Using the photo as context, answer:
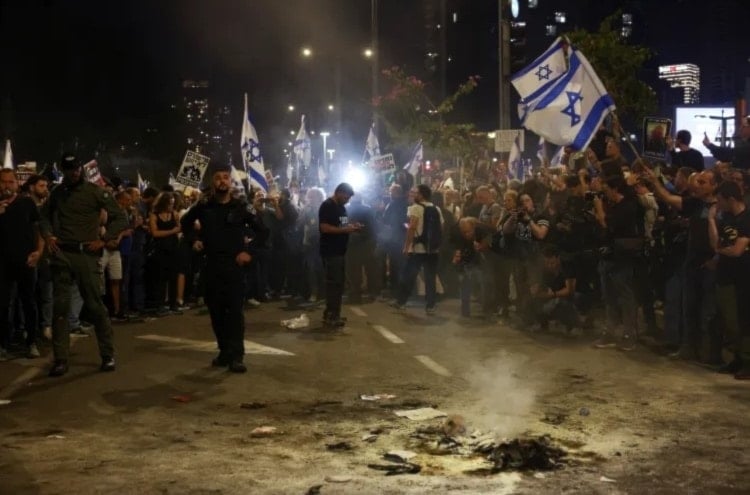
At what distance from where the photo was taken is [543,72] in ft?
50.5

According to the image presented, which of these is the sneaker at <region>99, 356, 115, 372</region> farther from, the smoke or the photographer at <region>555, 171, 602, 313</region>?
the photographer at <region>555, 171, 602, 313</region>

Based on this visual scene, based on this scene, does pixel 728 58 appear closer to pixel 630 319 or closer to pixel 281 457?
pixel 630 319

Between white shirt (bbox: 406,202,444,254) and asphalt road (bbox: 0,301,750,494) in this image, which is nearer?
asphalt road (bbox: 0,301,750,494)

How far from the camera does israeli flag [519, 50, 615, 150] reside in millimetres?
13836

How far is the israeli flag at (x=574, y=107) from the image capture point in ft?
45.4

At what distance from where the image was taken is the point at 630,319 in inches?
455

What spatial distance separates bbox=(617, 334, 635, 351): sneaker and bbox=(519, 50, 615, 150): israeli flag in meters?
3.47

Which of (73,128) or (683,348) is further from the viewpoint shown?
(73,128)

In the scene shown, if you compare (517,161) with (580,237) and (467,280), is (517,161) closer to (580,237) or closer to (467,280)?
(467,280)

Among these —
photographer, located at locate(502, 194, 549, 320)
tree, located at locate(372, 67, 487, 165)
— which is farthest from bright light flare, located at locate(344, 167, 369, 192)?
photographer, located at locate(502, 194, 549, 320)

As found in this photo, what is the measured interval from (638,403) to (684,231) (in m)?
3.60

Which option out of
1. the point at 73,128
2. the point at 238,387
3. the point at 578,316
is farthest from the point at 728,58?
the point at 238,387

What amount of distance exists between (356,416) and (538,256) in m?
6.09

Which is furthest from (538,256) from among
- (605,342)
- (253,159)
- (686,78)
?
(686,78)
